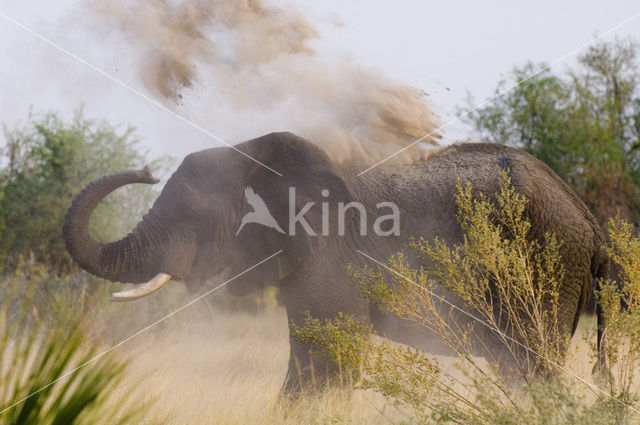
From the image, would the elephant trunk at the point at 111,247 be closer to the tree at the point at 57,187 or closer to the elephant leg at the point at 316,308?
the elephant leg at the point at 316,308

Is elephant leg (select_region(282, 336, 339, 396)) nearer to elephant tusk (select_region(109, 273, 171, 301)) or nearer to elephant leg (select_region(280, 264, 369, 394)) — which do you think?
elephant leg (select_region(280, 264, 369, 394))

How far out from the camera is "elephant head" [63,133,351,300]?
6.05m

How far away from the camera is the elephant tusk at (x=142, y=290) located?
18.8 ft

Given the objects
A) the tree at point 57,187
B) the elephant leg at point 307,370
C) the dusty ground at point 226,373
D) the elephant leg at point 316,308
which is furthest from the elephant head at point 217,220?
the tree at point 57,187

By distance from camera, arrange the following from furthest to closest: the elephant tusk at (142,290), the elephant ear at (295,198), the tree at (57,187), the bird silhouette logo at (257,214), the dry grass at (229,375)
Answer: the tree at (57,187) → the bird silhouette logo at (257,214) → the elephant ear at (295,198) → the elephant tusk at (142,290) → the dry grass at (229,375)

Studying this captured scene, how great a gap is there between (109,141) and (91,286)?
439 centimetres

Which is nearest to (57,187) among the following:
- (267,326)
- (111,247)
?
(267,326)

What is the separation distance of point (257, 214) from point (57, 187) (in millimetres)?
10529

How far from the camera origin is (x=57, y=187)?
15.8 metres

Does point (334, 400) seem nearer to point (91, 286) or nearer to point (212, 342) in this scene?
point (212, 342)

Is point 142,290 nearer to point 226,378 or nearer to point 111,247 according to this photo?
point 111,247

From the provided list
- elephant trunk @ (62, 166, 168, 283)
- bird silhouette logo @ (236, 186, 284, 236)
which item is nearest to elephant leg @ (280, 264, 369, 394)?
bird silhouette logo @ (236, 186, 284, 236)

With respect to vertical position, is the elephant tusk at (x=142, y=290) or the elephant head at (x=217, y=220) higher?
the elephant head at (x=217, y=220)

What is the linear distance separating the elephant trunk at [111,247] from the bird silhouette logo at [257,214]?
28.5 inches
